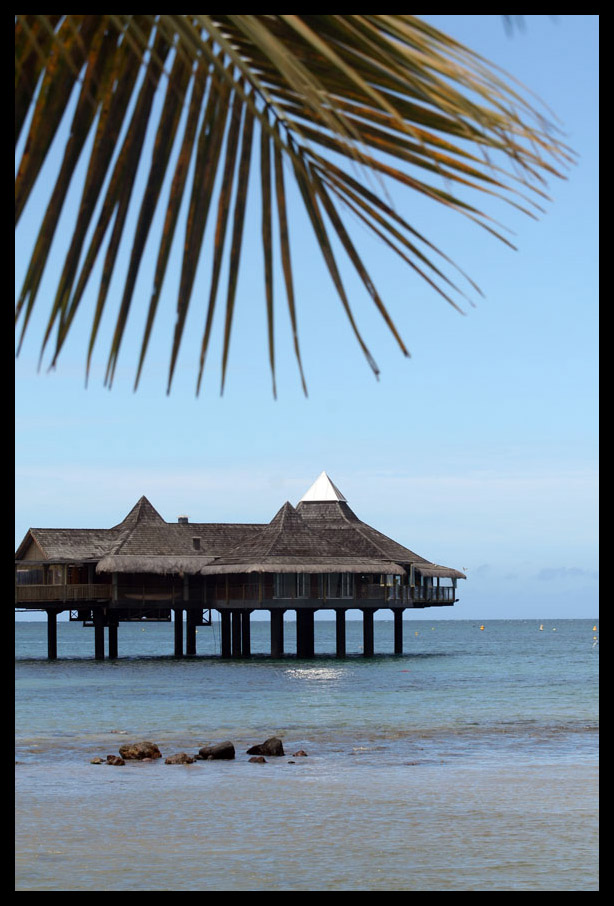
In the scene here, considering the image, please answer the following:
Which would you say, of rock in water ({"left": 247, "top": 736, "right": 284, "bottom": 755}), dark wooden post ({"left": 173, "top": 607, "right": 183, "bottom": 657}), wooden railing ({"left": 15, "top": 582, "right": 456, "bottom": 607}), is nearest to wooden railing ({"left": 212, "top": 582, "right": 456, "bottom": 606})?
wooden railing ({"left": 15, "top": 582, "right": 456, "bottom": 607})

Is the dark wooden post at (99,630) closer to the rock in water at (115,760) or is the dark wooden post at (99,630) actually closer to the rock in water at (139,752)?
the rock in water at (139,752)

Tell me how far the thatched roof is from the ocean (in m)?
7.92

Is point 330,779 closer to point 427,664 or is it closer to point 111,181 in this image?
point 111,181

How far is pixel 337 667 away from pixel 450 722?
19.4 metres

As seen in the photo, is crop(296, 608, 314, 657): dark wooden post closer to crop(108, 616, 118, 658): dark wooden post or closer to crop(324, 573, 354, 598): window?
crop(324, 573, 354, 598): window

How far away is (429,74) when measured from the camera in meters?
→ 1.88

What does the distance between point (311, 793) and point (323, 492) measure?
125 ft

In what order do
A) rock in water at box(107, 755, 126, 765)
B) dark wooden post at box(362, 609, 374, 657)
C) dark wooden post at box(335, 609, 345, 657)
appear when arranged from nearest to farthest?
rock in water at box(107, 755, 126, 765), dark wooden post at box(335, 609, 345, 657), dark wooden post at box(362, 609, 374, 657)

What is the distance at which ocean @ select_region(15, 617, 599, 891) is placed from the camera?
48.3ft

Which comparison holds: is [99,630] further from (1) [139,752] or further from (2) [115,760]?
(2) [115,760]

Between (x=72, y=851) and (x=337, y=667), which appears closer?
(x=72, y=851)

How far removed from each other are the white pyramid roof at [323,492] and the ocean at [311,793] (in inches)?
658

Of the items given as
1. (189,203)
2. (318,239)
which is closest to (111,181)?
(189,203)

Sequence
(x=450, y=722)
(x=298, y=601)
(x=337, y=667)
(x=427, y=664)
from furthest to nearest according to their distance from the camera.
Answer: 1. (x=427, y=664)
2. (x=337, y=667)
3. (x=298, y=601)
4. (x=450, y=722)
